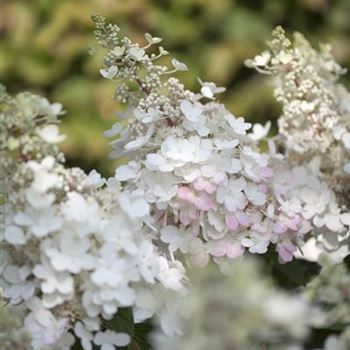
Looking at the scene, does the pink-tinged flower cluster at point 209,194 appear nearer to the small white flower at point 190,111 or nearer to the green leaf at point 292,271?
the small white flower at point 190,111

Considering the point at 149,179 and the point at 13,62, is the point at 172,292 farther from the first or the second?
the point at 13,62

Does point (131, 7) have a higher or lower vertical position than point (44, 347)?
lower

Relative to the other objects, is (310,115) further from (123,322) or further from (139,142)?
(123,322)

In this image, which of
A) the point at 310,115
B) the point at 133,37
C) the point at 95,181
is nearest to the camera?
the point at 95,181

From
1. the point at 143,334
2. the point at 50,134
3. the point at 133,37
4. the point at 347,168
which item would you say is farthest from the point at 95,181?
the point at 133,37

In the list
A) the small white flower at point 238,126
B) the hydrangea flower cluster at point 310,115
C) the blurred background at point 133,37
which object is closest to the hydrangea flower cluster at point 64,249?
the small white flower at point 238,126

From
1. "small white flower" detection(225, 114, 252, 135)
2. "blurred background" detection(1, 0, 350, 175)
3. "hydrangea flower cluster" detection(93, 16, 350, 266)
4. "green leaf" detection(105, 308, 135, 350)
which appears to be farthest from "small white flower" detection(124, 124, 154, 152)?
"blurred background" detection(1, 0, 350, 175)

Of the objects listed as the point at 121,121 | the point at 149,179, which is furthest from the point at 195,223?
the point at 121,121
